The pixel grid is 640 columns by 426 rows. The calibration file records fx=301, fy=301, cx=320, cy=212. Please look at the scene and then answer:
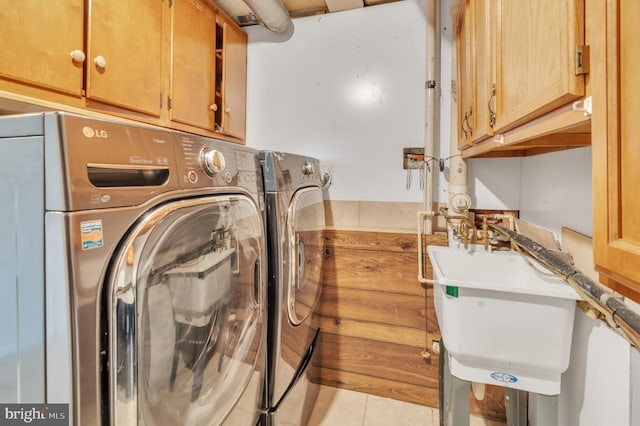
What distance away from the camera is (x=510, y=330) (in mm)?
1005

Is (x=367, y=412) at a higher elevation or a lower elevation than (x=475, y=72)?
lower

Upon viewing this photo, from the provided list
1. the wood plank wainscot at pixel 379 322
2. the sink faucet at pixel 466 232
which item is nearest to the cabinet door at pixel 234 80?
the wood plank wainscot at pixel 379 322

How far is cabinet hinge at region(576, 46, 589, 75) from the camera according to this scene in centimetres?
58

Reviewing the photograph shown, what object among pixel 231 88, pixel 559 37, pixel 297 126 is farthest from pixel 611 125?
pixel 231 88

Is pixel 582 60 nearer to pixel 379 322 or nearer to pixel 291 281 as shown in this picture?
pixel 291 281

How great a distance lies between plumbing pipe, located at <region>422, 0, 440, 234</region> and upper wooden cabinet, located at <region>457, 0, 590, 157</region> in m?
0.40

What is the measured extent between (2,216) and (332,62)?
1985mm

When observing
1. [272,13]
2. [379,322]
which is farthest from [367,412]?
[272,13]

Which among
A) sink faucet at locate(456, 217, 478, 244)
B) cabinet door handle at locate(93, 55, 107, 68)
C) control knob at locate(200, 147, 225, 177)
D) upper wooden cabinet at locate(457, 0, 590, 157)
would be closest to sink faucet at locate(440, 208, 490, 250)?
sink faucet at locate(456, 217, 478, 244)

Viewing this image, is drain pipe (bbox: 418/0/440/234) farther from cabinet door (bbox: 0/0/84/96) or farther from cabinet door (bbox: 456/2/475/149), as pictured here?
cabinet door (bbox: 0/0/84/96)

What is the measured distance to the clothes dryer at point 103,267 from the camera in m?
0.50

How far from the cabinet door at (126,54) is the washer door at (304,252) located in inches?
36.1

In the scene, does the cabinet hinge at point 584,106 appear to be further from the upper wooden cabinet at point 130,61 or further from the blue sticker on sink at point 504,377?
the upper wooden cabinet at point 130,61

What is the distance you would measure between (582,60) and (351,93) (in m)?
1.58
